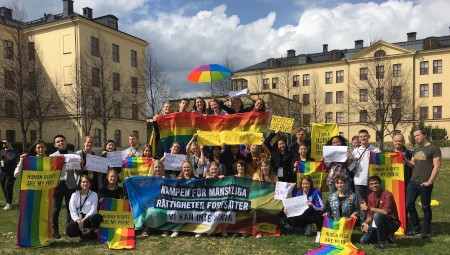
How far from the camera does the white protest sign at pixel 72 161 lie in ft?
27.2

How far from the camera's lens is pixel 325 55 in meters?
69.5

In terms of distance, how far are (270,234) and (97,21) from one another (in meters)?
45.8

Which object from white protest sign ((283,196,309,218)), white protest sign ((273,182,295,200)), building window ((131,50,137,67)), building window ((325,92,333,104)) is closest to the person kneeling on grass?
white protest sign ((283,196,309,218))

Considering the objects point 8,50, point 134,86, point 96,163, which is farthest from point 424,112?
point 96,163

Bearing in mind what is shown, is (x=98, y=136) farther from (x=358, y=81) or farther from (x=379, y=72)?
(x=358, y=81)

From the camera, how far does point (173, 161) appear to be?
30.8ft

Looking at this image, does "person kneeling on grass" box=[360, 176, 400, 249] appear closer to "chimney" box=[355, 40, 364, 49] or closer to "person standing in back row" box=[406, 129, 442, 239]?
"person standing in back row" box=[406, 129, 442, 239]

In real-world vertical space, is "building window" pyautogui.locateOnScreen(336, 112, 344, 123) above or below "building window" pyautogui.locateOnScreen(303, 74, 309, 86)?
below

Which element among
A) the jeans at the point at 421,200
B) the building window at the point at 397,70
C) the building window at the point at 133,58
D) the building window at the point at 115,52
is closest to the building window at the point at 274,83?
the building window at the point at 397,70

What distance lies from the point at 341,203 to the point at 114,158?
16.9ft

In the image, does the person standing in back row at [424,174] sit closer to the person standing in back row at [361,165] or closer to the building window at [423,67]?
the person standing in back row at [361,165]

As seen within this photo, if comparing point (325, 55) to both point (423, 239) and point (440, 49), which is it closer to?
point (440, 49)

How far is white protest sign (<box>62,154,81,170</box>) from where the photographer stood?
8305 millimetres

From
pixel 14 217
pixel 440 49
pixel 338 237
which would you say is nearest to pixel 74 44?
pixel 14 217
